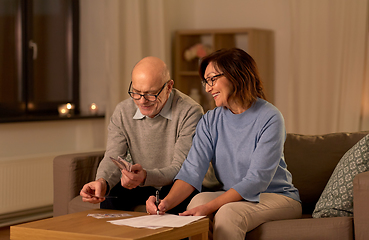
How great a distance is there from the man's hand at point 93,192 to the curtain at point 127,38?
2040 millimetres

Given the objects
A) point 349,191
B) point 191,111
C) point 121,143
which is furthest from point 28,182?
point 349,191

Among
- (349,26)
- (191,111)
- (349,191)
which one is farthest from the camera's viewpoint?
(349,26)

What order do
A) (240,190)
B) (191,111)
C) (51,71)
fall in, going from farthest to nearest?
(51,71)
(191,111)
(240,190)

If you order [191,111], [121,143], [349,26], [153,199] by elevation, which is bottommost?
[153,199]

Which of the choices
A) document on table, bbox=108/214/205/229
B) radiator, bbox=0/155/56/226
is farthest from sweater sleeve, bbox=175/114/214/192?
radiator, bbox=0/155/56/226

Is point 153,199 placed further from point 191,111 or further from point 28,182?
point 28,182

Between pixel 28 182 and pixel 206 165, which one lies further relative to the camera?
pixel 28 182

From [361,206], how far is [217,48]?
289cm

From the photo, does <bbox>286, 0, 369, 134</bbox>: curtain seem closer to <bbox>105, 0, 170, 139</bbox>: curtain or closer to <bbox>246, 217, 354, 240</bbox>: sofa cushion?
<bbox>105, 0, 170, 139</bbox>: curtain

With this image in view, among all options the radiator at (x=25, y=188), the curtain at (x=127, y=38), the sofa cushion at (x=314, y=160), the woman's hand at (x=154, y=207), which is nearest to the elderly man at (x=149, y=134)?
the woman's hand at (x=154, y=207)

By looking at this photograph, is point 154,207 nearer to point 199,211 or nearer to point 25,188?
point 199,211

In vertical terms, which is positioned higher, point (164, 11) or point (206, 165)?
point (164, 11)

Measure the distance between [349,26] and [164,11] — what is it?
Answer: 161 cm

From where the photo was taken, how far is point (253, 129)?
6.15ft
